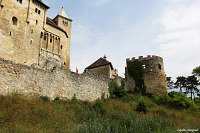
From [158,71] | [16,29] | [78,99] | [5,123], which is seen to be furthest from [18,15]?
[158,71]

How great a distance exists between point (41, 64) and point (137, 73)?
14874 millimetres

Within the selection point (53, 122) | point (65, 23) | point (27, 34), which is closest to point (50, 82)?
point (53, 122)

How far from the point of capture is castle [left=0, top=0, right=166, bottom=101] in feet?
43.8

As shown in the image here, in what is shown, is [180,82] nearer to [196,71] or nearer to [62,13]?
[196,71]

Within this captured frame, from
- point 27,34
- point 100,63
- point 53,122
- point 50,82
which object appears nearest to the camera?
point 53,122

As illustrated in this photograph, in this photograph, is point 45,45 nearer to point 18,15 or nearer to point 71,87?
point 18,15

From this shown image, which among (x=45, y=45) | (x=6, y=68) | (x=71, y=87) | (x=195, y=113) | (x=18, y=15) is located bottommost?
(x=195, y=113)

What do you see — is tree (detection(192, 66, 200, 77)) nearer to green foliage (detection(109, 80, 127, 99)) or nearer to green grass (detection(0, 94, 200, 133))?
green foliage (detection(109, 80, 127, 99))

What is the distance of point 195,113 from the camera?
19.0m

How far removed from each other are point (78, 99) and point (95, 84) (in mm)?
3093

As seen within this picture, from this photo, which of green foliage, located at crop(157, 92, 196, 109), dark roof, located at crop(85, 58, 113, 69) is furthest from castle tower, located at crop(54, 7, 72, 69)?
green foliage, located at crop(157, 92, 196, 109)

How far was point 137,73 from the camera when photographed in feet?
87.8

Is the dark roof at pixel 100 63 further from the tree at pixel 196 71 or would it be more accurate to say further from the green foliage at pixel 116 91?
the tree at pixel 196 71

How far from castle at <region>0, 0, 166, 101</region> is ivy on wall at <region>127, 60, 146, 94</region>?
0.58 meters
